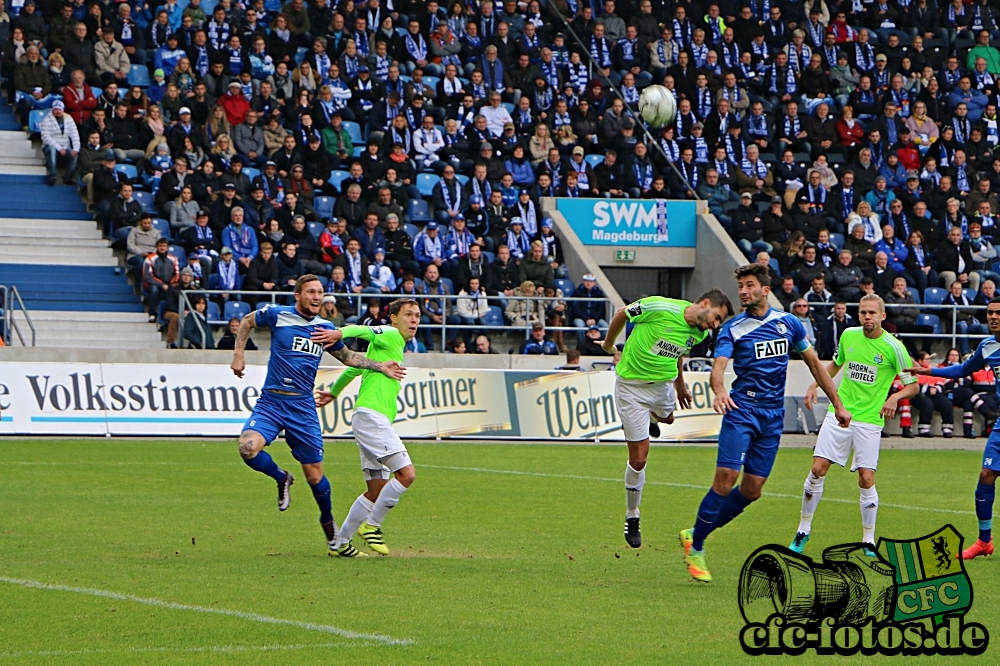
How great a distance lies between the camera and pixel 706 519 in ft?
32.9

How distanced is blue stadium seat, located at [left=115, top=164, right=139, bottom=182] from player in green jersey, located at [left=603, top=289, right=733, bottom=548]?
17.9 meters

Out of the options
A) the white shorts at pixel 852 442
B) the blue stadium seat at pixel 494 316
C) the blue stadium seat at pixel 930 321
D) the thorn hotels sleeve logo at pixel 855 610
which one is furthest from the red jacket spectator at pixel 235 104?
the thorn hotels sleeve logo at pixel 855 610

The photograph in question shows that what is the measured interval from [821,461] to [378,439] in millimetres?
3948

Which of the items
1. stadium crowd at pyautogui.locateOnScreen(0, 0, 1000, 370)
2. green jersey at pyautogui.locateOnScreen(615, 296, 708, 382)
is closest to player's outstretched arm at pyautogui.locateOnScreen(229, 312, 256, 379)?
green jersey at pyautogui.locateOnScreen(615, 296, 708, 382)

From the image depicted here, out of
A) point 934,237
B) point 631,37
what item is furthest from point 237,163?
point 934,237

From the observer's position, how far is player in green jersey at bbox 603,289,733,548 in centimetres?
1205

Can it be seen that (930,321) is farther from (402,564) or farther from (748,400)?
(402,564)

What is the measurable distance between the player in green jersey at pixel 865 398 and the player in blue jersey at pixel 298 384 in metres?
3.95

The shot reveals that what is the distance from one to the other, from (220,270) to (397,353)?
1533 cm

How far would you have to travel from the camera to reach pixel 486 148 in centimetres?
3009

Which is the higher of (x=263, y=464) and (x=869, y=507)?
(x=263, y=464)

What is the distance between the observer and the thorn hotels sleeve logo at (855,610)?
718 centimetres

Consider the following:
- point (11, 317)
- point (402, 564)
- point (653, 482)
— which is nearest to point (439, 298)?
point (11, 317)

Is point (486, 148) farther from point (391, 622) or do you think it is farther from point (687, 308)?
point (391, 622)
